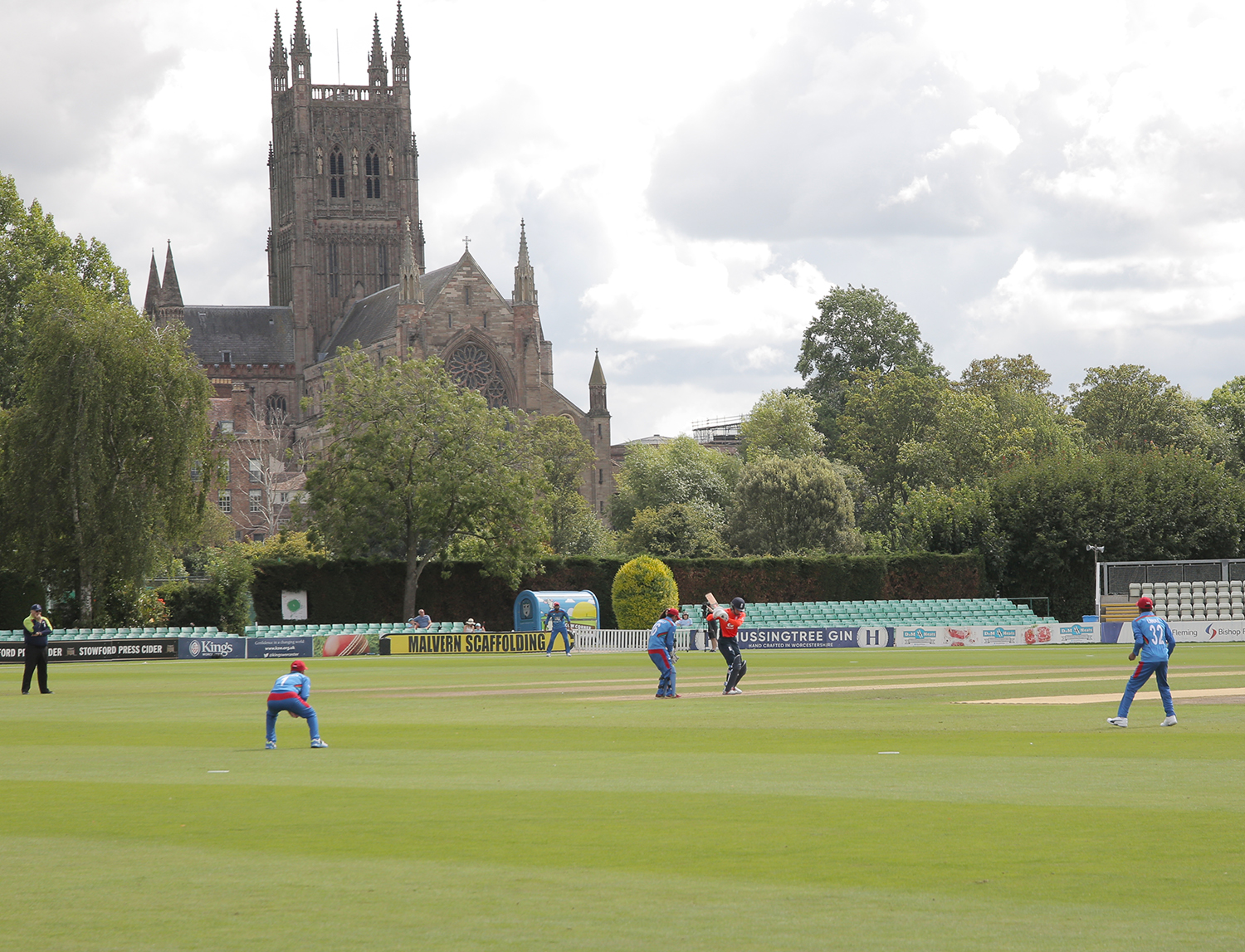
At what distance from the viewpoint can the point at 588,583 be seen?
218ft

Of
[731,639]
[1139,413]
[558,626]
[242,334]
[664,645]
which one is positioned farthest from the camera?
[242,334]

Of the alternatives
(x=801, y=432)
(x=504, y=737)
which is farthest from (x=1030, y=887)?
(x=801, y=432)

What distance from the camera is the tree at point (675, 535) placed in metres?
82.2

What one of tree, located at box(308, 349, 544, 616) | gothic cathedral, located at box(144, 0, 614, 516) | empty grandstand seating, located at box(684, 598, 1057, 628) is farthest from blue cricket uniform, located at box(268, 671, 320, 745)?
gothic cathedral, located at box(144, 0, 614, 516)

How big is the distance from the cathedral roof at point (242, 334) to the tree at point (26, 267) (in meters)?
72.2

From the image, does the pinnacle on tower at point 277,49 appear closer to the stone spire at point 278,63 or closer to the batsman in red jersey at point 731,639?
the stone spire at point 278,63

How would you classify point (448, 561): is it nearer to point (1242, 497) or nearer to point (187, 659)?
point (187, 659)

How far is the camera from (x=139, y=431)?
51.8 metres

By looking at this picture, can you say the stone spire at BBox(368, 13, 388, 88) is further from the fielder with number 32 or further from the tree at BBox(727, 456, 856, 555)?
the fielder with number 32

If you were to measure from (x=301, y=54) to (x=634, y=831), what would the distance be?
5375 inches

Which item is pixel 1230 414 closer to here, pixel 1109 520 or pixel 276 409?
pixel 1109 520

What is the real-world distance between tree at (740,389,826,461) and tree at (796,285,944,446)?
29.6 ft

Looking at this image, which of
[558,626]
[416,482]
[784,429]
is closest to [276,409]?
[784,429]

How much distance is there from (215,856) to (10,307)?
5499 cm
